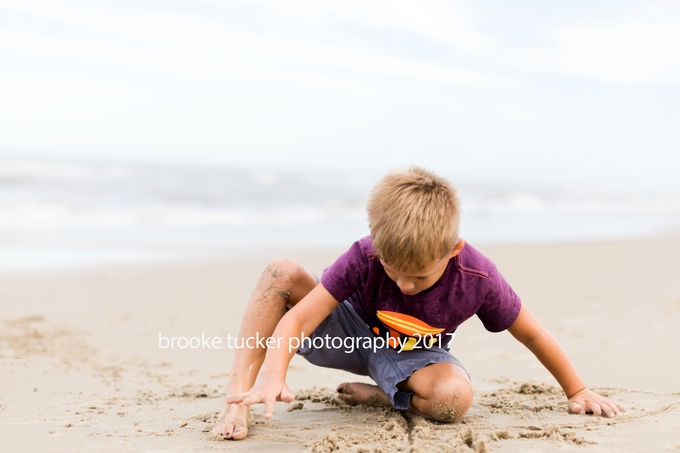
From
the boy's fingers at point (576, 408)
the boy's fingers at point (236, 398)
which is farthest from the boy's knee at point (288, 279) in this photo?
the boy's fingers at point (576, 408)

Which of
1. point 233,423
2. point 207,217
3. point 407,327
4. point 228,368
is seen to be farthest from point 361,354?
point 207,217

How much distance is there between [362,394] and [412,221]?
3.39ft

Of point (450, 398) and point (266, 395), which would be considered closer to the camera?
point (266, 395)

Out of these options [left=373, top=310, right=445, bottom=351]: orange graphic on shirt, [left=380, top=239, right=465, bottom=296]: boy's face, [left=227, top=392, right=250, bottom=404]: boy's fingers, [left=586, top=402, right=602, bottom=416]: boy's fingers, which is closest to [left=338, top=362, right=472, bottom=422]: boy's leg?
[left=373, top=310, right=445, bottom=351]: orange graphic on shirt

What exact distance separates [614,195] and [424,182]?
23132mm

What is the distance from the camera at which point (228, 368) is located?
3719 mm

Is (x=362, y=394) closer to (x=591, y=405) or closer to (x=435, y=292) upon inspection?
(x=435, y=292)

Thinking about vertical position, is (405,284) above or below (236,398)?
above

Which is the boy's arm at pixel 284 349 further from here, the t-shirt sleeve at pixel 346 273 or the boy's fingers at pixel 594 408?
the boy's fingers at pixel 594 408

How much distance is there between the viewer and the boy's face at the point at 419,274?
6.85 feet

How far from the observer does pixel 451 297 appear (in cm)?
231

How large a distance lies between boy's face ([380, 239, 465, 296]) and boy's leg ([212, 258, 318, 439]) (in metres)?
0.43

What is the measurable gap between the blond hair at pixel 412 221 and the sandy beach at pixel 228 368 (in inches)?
24.3

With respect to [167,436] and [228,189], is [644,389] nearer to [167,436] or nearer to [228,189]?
[167,436]
